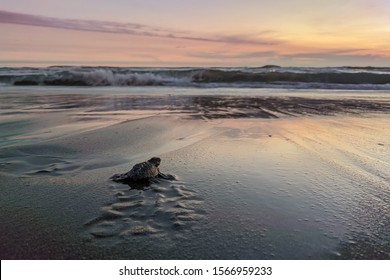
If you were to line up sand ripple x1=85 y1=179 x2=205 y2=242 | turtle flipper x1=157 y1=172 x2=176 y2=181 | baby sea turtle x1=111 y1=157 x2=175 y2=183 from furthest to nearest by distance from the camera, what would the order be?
turtle flipper x1=157 y1=172 x2=176 y2=181, baby sea turtle x1=111 y1=157 x2=175 y2=183, sand ripple x1=85 y1=179 x2=205 y2=242

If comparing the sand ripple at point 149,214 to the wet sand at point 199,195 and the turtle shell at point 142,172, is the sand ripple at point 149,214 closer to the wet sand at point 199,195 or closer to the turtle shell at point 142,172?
the wet sand at point 199,195

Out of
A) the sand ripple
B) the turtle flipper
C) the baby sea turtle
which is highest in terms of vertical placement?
the baby sea turtle

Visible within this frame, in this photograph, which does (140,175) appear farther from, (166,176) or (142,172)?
(166,176)

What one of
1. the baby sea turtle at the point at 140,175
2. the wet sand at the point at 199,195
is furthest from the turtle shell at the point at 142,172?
the wet sand at the point at 199,195

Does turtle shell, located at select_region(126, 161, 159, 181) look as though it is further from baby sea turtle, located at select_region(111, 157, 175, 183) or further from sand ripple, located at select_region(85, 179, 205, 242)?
sand ripple, located at select_region(85, 179, 205, 242)

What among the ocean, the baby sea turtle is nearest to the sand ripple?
the ocean

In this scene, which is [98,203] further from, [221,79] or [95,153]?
[221,79]

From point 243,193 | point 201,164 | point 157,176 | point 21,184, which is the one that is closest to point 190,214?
point 243,193

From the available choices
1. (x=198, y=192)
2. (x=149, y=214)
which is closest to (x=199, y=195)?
(x=198, y=192)

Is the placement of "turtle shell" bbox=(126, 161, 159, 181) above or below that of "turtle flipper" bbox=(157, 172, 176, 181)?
above
